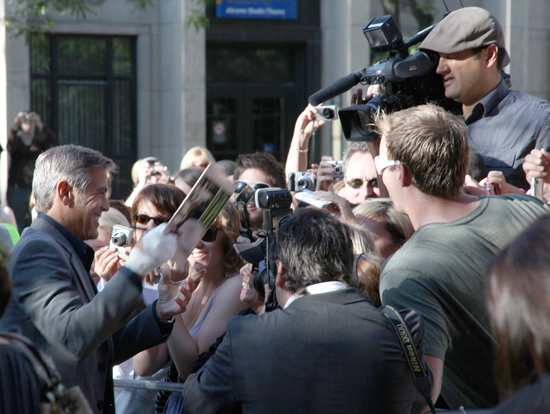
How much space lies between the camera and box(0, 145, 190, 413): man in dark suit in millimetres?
3059

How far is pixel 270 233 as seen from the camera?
135 inches

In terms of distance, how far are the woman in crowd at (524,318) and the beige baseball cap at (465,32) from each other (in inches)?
94.3

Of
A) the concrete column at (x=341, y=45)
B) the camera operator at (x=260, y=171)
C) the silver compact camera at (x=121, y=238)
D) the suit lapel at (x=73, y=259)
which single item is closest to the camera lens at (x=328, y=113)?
the camera operator at (x=260, y=171)

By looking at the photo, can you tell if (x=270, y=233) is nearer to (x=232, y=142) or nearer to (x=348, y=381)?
(x=348, y=381)

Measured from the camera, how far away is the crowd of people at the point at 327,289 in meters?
2.68

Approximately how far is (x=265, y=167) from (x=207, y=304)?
1.84 meters

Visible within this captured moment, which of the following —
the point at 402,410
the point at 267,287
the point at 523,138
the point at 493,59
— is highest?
the point at 493,59

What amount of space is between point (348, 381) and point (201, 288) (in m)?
1.70

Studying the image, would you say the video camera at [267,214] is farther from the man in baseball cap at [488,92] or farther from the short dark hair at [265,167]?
the short dark hair at [265,167]

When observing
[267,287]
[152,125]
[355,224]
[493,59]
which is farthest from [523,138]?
[152,125]

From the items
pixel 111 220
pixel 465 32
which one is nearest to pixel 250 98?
pixel 111 220

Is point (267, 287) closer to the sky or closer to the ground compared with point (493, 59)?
closer to the ground

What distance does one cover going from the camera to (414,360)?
2664mm

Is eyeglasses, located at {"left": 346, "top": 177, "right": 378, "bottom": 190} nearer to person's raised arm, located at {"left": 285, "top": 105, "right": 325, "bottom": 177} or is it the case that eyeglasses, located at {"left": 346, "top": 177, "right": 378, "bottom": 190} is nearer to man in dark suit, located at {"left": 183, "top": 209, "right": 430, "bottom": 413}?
person's raised arm, located at {"left": 285, "top": 105, "right": 325, "bottom": 177}
